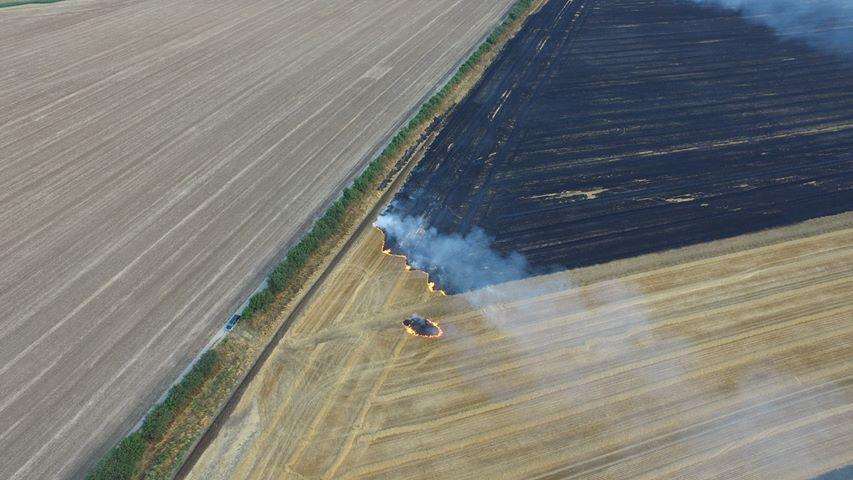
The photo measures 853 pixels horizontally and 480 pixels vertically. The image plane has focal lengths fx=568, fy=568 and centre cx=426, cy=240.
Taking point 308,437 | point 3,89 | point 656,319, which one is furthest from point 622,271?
point 3,89

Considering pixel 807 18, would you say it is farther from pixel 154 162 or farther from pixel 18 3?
pixel 18 3

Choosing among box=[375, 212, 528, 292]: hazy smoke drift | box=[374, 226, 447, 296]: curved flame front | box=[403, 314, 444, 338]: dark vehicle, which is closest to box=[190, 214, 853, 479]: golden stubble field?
box=[374, 226, 447, 296]: curved flame front

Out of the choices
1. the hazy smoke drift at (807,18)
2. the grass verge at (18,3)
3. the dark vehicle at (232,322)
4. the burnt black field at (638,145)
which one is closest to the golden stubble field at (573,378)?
the dark vehicle at (232,322)

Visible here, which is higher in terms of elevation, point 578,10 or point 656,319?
point 578,10

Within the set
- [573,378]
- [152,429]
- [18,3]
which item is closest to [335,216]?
[152,429]

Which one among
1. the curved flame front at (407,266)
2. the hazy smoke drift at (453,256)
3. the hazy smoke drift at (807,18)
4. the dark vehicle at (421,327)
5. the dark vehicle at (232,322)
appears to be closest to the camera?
the dark vehicle at (421,327)

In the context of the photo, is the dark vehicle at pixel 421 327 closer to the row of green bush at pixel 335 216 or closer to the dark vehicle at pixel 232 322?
the row of green bush at pixel 335 216

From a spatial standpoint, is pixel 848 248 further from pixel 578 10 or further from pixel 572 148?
pixel 578 10
